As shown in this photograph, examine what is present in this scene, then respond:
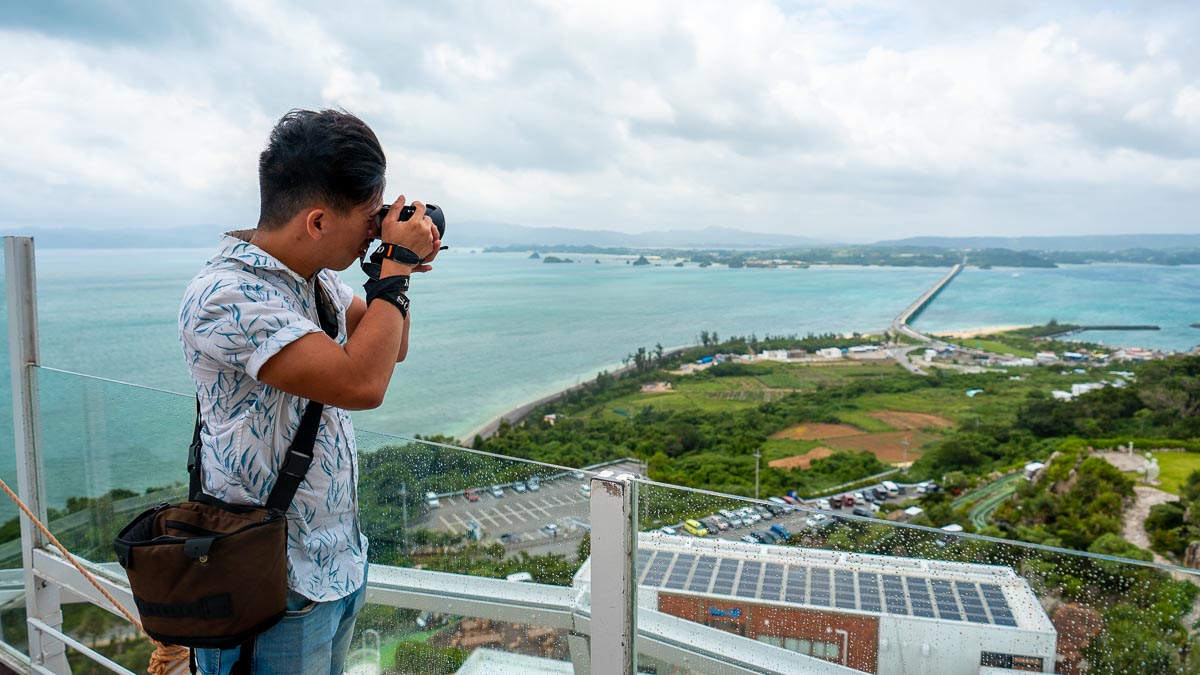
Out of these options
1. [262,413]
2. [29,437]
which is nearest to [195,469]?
[262,413]

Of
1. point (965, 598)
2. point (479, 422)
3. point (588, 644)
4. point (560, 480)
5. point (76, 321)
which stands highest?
point (560, 480)

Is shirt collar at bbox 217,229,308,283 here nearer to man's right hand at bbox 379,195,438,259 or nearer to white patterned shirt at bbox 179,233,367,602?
white patterned shirt at bbox 179,233,367,602

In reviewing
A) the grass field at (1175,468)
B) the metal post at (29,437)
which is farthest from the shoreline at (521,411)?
the metal post at (29,437)

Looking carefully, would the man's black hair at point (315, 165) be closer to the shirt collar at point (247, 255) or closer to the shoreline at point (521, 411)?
the shirt collar at point (247, 255)

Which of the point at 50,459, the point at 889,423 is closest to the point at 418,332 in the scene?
the point at 889,423

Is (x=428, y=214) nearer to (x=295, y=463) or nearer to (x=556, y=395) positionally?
(x=295, y=463)

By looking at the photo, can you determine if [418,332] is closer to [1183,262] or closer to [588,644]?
[588,644]
